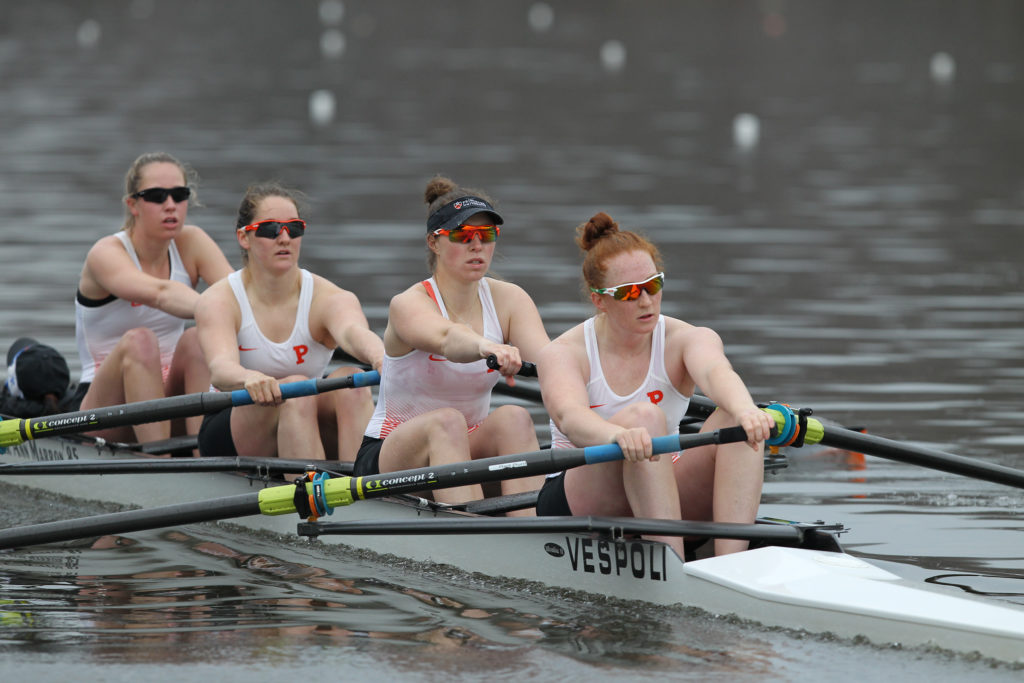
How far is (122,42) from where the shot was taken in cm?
5366

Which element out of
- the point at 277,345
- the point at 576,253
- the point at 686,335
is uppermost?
the point at 576,253

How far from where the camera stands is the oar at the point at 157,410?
7348 millimetres

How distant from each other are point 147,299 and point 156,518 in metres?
2.58

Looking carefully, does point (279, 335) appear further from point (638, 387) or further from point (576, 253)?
point (576, 253)

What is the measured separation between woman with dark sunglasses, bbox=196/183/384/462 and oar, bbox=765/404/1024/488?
2374 millimetres

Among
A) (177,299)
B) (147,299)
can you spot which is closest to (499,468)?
(177,299)

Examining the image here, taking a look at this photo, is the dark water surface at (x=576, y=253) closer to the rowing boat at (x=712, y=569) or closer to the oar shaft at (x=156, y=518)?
the rowing boat at (x=712, y=569)

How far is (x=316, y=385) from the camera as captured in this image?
735cm

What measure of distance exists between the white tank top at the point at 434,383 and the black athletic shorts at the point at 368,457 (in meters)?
0.04

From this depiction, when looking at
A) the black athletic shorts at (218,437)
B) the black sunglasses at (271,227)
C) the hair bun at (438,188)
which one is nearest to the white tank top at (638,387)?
the hair bun at (438,188)

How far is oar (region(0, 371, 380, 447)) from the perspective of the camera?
735 centimetres

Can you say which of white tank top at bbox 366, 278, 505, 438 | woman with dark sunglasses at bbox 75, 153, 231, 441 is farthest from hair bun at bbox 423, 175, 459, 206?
woman with dark sunglasses at bbox 75, 153, 231, 441

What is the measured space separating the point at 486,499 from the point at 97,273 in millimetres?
3053

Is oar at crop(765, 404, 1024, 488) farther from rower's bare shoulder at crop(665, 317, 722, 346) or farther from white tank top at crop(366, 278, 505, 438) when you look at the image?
white tank top at crop(366, 278, 505, 438)
